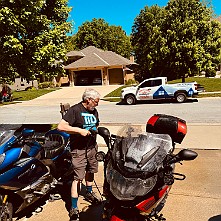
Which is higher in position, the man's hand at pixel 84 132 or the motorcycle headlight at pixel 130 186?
the man's hand at pixel 84 132

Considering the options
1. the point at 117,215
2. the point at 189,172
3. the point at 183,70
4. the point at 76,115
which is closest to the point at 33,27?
the point at 76,115

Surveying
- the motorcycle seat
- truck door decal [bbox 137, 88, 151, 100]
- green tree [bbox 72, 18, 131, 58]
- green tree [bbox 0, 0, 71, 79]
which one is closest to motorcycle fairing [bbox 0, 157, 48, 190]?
the motorcycle seat

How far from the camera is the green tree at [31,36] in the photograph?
7.67 meters

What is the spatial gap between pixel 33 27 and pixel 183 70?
18296 millimetres

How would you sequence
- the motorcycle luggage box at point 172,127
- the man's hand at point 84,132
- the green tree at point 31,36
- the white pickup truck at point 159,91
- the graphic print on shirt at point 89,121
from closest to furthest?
the motorcycle luggage box at point 172,127, the man's hand at point 84,132, the graphic print on shirt at point 89,121, the green tree at point 31,36, the white pickup truck at point 159,91

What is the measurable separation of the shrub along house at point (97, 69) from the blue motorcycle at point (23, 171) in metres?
32.4

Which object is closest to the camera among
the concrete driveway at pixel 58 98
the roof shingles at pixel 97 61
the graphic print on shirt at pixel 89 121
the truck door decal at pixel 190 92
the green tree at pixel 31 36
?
the graphic print on shirt at pixel 89 121

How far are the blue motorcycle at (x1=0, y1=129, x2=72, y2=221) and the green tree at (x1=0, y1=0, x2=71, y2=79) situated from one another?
4.28 m

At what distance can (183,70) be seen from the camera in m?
24.4

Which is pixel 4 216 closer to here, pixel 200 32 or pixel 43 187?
pixel 43 187

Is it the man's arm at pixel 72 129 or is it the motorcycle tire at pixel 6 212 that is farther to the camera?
the man's arm at pixel 72 129

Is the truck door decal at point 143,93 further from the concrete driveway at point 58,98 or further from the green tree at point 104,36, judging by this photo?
the green tree at point 104,36

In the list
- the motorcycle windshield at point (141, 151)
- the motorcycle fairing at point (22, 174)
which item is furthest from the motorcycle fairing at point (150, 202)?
the motorcycle fairing at point (22, 174)

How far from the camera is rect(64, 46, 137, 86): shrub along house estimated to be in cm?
3684
